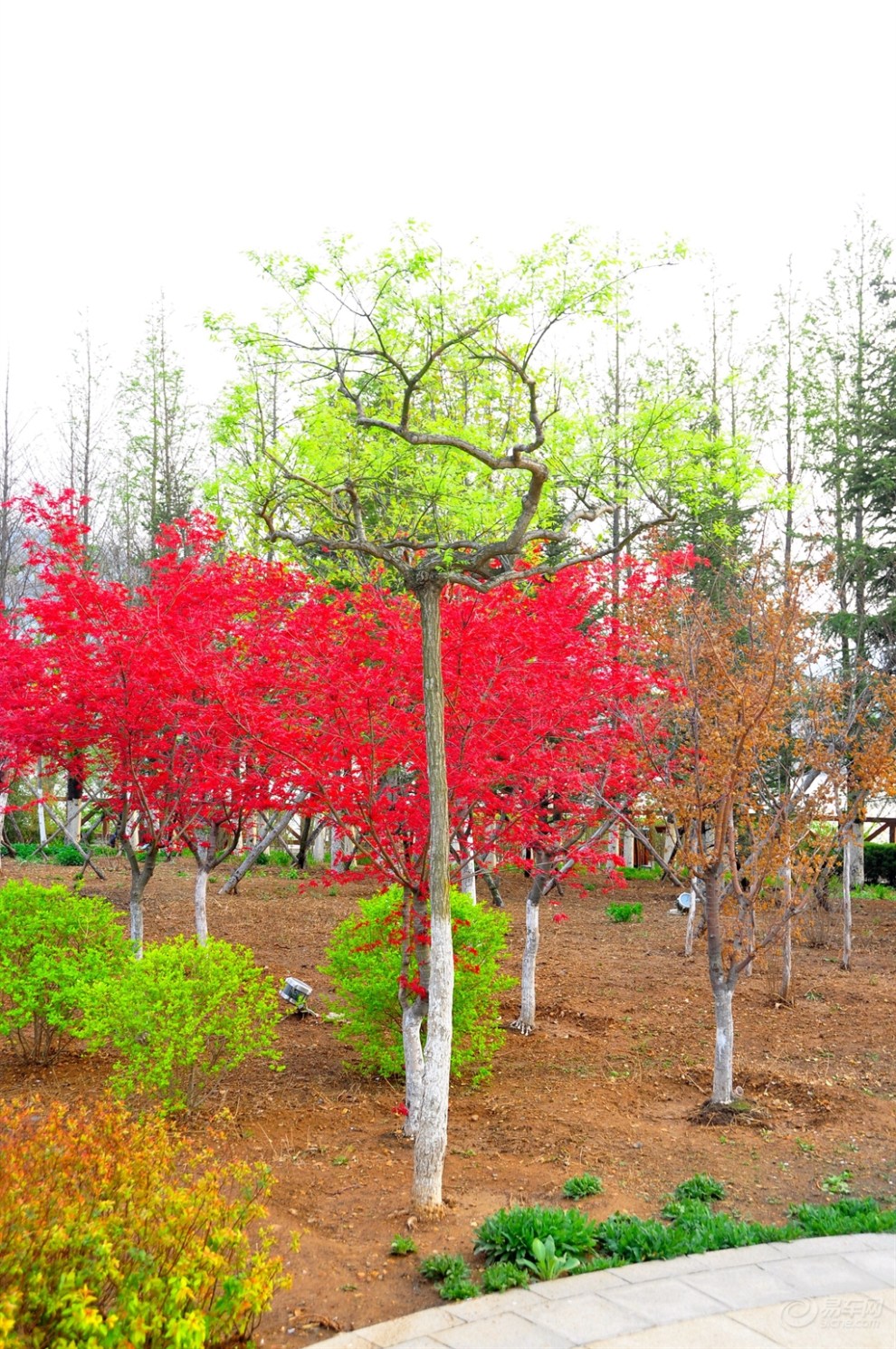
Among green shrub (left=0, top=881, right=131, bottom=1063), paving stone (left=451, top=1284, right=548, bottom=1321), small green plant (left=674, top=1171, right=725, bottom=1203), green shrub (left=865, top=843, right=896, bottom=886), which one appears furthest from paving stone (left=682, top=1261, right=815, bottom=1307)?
green shrub (left=865, top=843, right=896, bottom=886)

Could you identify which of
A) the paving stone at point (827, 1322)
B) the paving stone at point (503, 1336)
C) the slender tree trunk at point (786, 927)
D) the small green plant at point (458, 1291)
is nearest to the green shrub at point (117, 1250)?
the paving stone at point (503, 1336)

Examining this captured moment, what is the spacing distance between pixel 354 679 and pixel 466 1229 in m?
3.33

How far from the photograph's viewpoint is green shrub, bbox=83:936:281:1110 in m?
6.34

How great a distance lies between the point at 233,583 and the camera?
32.1 feet

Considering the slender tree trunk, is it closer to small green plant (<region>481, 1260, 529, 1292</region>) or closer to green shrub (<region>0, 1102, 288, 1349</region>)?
small green plant (<region>481, 1260, 529, 1292</region>)

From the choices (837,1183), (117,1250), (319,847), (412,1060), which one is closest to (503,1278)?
(117,1250)

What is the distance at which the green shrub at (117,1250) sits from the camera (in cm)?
329

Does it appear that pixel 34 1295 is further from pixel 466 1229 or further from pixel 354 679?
pixel 354 679

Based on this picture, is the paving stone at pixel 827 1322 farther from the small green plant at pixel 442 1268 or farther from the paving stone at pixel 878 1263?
the small green plant at pixel 442 1268

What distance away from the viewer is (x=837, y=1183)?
231 inches

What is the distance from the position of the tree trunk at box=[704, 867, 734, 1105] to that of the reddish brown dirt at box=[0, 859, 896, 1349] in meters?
0.28

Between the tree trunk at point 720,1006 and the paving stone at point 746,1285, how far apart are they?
7.84ft

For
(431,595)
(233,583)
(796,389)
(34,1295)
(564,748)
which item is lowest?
(34,1295)

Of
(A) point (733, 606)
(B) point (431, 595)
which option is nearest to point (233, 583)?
(B) point (431, 595)
